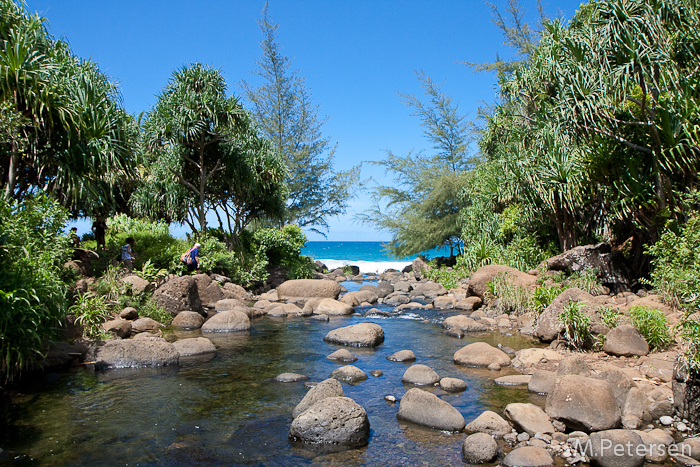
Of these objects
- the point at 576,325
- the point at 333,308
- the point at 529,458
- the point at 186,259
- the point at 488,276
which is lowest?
the point at 529,458

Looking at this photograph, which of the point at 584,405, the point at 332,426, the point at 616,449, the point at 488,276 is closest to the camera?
the point at 616,449

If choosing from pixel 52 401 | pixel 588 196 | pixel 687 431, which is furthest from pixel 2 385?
pixel 588 196

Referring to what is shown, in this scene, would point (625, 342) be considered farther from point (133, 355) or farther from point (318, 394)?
point (133, 355)

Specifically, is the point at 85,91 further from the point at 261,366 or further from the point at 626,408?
the point at 626,408

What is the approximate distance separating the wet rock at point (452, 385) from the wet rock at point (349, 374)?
3.99 ft

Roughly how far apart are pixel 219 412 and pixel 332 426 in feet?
5.49

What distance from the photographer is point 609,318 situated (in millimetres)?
8398

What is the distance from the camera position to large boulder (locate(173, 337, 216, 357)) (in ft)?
28.6

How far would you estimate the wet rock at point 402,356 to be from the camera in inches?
333

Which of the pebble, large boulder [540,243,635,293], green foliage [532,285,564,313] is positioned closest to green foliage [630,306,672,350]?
the pebble

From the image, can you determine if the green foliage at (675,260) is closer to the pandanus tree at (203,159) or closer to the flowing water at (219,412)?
the flowing water at (219,412)

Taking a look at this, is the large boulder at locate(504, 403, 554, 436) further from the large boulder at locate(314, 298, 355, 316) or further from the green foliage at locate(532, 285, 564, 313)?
the large boulder at locate(314, 298, 355, 316)

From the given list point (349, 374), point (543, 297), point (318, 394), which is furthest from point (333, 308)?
point (318, 394)

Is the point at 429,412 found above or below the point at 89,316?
below
